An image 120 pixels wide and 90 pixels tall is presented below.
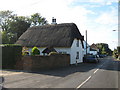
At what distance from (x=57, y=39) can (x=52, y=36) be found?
1788mm

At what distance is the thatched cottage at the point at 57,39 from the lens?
30.7m

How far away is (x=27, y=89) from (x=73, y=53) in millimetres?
23731

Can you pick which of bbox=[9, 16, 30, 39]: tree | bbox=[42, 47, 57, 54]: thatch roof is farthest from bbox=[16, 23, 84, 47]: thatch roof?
bbox=[9, 16, 30, 39]: tree

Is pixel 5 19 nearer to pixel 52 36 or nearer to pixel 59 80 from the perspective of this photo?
pixel 52 36

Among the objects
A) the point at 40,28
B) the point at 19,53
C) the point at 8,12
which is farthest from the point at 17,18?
the point at 19,53

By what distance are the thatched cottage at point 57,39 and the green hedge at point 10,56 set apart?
10.1 metres

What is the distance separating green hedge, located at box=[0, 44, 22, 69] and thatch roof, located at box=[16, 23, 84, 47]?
38.0 ft

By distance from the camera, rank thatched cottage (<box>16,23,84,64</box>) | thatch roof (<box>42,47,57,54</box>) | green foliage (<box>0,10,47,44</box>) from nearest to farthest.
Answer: thatch roof (<box>42,47,57,54</box>)
thatched cottage (<box>16,23,84,64</box>)
green foliage (<box>0,10,47,44</box>)

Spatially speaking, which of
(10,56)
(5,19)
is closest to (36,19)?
(5,19)

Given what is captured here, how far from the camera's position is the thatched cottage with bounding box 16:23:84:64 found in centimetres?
3069

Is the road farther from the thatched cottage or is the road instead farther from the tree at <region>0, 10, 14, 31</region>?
the tree at <region>0, 10, 14, 31</region>

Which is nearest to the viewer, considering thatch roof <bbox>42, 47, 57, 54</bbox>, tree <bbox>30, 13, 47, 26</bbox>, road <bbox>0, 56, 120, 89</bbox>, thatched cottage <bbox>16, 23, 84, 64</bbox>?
road <bbox>0, 56, 120, 89</bbox>

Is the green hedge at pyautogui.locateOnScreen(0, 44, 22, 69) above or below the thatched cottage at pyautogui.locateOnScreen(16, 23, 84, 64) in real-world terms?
below

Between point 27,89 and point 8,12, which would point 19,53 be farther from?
point 8,12
